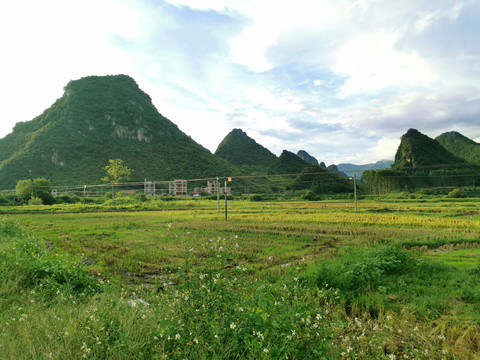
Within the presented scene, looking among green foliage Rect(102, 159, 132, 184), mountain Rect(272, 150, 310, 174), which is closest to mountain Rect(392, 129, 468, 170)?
mountain Rect(272, 150, 310, 174)

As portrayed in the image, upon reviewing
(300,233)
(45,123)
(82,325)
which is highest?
(45,123)

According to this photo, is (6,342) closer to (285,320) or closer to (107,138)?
(285,320)

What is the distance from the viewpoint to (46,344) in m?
2.85

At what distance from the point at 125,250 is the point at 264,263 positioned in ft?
18.1

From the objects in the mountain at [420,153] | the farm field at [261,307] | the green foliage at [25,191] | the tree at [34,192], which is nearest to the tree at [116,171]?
the tree at [34,192]

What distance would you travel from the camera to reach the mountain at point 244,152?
422ft

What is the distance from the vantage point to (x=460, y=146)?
118688 millimetres

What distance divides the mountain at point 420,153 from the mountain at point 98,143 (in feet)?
197

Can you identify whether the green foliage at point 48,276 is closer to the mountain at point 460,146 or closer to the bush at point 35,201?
the bush at point 35,201

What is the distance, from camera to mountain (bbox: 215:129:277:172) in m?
129

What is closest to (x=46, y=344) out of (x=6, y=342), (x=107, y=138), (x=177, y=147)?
(x=6, y=342)

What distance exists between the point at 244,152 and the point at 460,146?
336ft

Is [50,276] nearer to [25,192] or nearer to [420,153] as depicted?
[25,192]

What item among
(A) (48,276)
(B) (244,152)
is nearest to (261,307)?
(A) (48,276)
